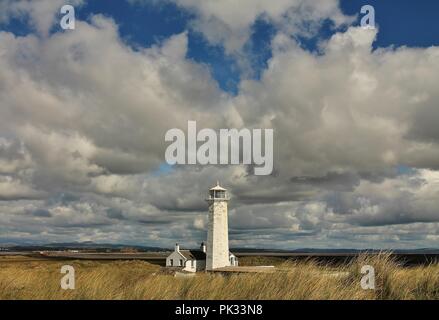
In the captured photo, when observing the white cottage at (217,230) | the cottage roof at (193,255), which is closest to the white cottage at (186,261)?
the cottage roof at (193,255)

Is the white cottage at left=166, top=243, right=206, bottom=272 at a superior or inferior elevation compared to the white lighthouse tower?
inferior

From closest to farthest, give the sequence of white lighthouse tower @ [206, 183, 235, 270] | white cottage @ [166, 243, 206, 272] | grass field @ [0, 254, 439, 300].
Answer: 1. grass field @ [0, 254, 439, 300]
2. white lighthouse tower @ [206, 183, 235, 270]
3. white cottage @ [166, 243, 206, 272]

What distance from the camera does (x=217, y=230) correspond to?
60438 millimetres

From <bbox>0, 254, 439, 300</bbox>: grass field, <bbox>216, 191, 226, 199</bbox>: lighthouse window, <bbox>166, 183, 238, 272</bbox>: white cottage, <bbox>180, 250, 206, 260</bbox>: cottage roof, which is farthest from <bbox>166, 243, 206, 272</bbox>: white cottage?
<bbox>0, 254, 439, 300</bbox>: grass field

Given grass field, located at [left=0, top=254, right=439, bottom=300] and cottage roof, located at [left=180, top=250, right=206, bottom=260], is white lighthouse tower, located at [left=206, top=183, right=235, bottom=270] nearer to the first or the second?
cottage roof, located at [left=180, top=250, right=206, bottom=260]

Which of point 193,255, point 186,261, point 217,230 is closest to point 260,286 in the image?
point 217,230

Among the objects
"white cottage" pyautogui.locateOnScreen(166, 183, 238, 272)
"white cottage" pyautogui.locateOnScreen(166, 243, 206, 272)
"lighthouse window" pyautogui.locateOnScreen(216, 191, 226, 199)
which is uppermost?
"lighthouse window" pyautogui.locateOnScreen(216, 191, 226, 199)

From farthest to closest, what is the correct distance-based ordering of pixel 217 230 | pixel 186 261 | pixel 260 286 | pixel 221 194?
pixel 186 261
pixel 221 194
pixel 217 230
pixel 260 286

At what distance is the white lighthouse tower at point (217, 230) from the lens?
59.9 meters

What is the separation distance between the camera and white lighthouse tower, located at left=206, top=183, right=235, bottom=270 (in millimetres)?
59906

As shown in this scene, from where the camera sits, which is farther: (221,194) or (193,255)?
(193,255)

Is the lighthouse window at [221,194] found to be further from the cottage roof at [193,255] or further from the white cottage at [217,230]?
the cottage roof at [193,255]

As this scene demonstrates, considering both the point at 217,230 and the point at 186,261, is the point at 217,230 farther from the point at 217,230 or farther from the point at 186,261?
the point at 186,261
